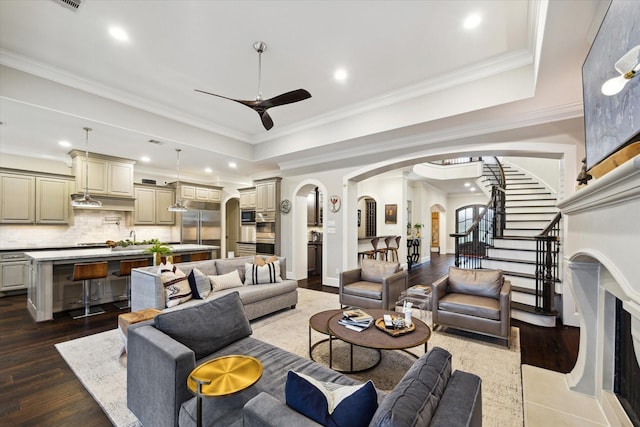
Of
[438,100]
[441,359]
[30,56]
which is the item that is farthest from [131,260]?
[438,100]

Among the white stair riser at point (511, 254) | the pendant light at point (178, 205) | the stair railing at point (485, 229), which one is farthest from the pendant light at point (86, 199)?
the white stair riser at point (511, 254)

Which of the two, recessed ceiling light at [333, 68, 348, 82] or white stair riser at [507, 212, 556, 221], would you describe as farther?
white stair riser at [507, 212, 556, 221]

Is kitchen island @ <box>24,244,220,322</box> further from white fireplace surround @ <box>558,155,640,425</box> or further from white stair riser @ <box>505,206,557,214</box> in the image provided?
white stair riser @ <box>505,206,557,214</box>

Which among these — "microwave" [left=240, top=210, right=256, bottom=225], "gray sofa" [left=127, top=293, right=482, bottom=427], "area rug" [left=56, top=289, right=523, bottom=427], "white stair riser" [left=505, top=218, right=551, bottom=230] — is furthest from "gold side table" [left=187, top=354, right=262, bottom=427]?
"white stair riser" [left=505, top=218, right=551, bottom=230]

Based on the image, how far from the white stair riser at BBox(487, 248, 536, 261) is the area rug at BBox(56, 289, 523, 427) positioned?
1.87 metres

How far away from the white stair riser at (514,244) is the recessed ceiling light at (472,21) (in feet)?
13.2

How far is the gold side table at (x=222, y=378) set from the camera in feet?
4.25

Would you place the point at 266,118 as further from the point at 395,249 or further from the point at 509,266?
the point at 395,249

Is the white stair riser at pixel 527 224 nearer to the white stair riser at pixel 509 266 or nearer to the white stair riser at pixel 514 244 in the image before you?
the white stair riser at pixel 514 244

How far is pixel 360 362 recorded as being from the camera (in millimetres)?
2795

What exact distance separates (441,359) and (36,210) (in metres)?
8.00

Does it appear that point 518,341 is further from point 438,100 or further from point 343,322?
point 438,100

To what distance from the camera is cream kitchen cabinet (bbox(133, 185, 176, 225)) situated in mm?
7398

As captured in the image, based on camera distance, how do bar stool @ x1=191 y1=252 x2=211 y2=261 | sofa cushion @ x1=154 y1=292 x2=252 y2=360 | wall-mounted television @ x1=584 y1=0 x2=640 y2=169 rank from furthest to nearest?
1. bar stool @ x1=191 y1=252 x2=211 y2=261
2. sofa cushion @ x1=154 y1=292 x2=252 y2=360
3. wall-mounted television @ x1=584 y1=0 x2=640 y2=169
